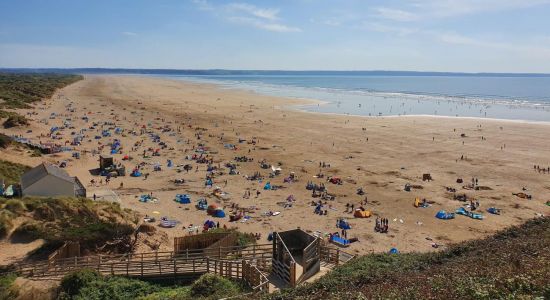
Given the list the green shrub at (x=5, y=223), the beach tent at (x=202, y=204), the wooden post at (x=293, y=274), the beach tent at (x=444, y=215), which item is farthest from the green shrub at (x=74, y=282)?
the beach tent at (x=444, y=215)

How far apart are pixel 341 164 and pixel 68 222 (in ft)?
84.4

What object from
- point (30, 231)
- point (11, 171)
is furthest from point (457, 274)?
point (11, 171)

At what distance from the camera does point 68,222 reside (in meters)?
19.5

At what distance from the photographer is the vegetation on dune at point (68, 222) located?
61.0 ft

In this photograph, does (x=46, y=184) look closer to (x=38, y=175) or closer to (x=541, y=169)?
(x=38, y=175)

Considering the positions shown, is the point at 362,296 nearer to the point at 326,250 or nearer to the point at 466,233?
the point at 326,250

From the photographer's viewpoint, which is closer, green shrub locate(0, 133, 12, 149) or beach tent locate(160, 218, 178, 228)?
beach tent locate(160, 218, 178, 228)

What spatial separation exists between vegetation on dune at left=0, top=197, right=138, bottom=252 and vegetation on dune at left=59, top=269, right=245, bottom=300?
12.5ft

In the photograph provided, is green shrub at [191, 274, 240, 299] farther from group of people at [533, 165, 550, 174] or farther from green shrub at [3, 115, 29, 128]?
green shrub at [3, 115, 29, 128]

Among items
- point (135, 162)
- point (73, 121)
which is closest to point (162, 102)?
point (73, 121)

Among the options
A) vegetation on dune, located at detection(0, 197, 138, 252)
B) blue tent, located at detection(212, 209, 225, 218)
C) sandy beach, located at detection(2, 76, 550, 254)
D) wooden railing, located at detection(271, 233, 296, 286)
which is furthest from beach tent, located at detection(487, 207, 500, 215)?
vegetation on dune, located at detection(0, 197, 138, 252)

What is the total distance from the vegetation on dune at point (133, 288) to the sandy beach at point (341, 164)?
19.2 ft

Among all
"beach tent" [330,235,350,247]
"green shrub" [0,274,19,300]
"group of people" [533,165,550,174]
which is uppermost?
"green shrub" [0,274,19,300]

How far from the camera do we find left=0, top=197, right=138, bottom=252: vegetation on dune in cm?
1859
